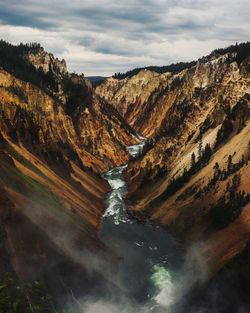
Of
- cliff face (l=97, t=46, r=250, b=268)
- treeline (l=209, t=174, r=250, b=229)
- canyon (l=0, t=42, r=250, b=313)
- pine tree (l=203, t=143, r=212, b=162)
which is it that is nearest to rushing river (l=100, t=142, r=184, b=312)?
canyon (l=0, t=42, r=250, b=313)

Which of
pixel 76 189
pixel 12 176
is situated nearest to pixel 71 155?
pixel 76 189

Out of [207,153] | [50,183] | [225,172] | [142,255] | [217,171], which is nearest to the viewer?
[142,255]

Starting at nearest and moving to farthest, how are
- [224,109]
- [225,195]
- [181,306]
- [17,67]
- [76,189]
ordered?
[181,306], [225,195], [76,189], [224,109], [17,67]

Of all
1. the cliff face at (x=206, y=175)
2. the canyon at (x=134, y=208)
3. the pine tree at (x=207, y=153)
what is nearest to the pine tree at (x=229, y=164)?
the cliff face at (x=206, y=175)

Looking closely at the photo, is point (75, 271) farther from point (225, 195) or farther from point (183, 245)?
point (225, 195)

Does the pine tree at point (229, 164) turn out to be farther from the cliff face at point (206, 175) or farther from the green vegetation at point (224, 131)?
the green vegetation at point (224, 131)

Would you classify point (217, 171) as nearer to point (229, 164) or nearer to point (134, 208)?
point (229, 164)

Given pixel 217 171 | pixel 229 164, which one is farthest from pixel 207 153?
pixel 229 164

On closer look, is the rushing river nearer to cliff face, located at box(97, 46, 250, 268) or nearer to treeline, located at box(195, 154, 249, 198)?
cliff face, located at box(97, 46, 250, 268)
